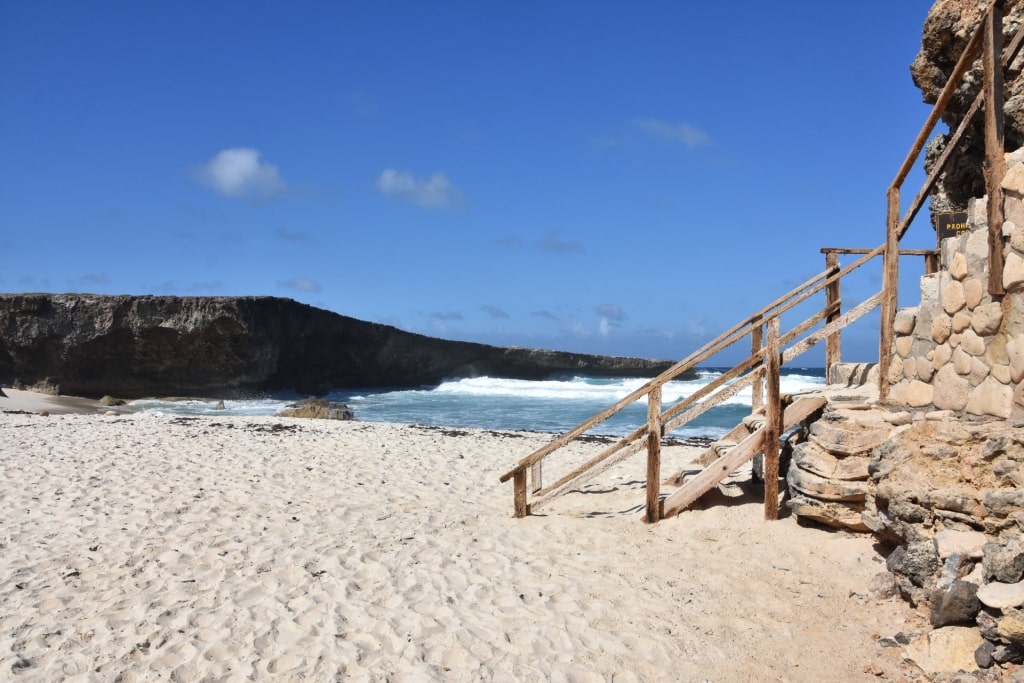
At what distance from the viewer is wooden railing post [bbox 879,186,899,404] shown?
570cm

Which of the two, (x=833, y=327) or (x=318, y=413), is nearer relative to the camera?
(x=833, y=327)

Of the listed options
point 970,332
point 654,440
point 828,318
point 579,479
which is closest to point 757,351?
point 828,318

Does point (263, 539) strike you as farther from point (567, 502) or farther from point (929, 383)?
point (929, 383)

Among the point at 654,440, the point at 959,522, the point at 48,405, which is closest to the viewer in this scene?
the point at 959,522

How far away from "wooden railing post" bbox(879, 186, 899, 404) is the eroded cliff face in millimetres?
1409

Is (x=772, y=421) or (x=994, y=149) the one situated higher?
(x=994, y=149)

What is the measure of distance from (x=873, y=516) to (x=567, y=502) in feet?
11.3

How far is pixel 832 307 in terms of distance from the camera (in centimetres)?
737

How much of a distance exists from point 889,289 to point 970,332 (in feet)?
3.91

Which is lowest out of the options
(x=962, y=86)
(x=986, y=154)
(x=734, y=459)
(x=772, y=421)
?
(x=734, y=459)

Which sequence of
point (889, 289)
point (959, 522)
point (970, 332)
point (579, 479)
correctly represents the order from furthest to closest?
point (579, 479)
point (889, 289)
point (970, 332)
point (959, 522)

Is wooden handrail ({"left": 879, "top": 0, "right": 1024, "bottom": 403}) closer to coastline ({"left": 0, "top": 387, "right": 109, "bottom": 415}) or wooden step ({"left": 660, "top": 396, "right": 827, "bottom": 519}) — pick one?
wooden step ({"left": 660, "top": 396, "right": 827, "bottom": 519})

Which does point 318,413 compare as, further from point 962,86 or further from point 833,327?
point 962,86

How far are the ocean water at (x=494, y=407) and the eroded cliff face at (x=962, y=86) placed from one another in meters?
5.72
